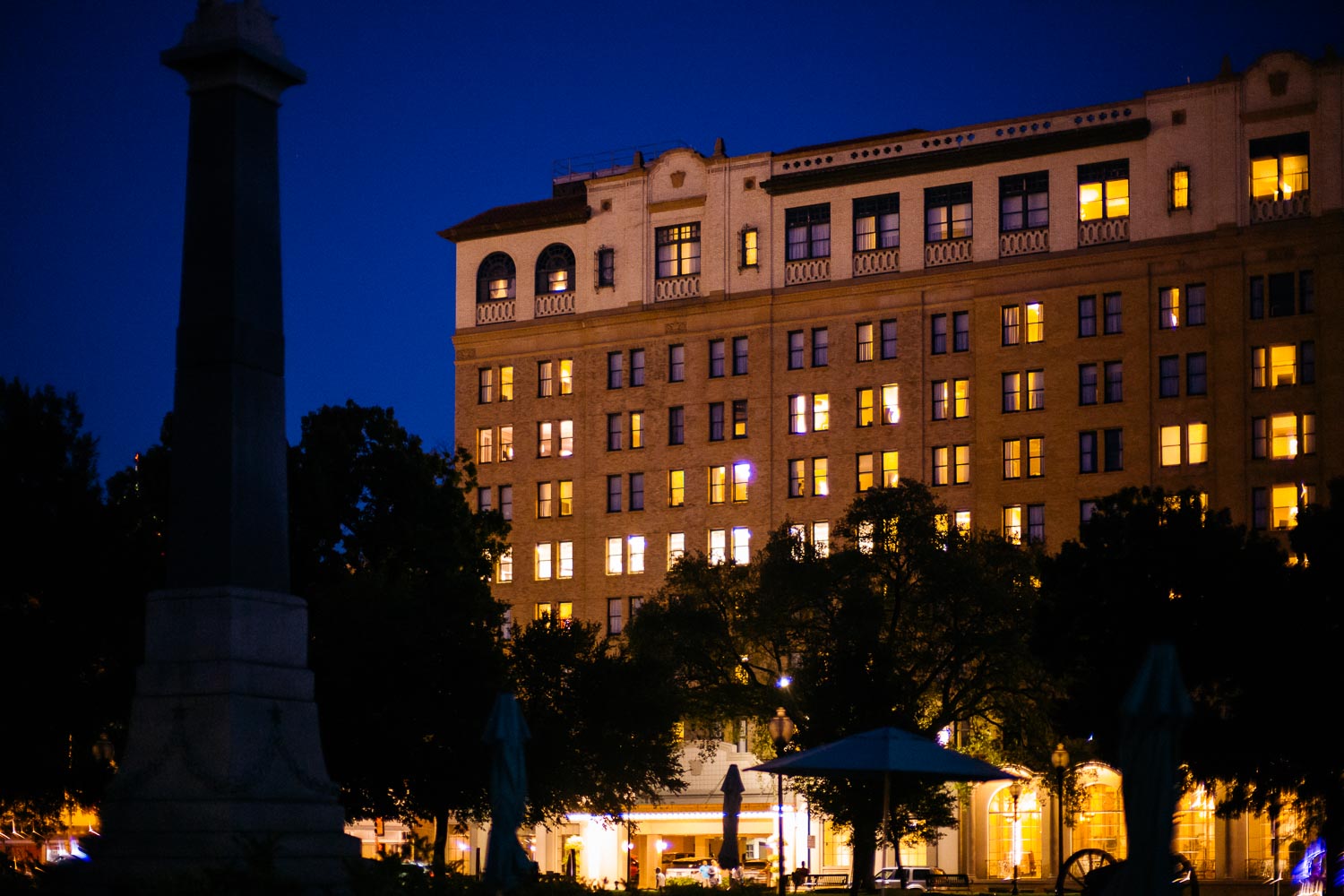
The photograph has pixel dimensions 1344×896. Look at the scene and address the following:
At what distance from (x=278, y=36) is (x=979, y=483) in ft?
227

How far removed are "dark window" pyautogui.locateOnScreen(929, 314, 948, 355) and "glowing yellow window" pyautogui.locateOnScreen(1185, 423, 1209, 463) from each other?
41.8 ft

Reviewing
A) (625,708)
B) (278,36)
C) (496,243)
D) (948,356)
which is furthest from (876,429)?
(278,36)

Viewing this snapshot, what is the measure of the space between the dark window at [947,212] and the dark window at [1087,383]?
9.36 metres

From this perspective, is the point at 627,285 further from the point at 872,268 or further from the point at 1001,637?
the point at 1001,637

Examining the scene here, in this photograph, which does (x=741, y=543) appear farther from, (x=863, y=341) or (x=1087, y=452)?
(x=1087, y=452)

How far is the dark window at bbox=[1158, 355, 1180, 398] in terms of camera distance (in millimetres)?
92438

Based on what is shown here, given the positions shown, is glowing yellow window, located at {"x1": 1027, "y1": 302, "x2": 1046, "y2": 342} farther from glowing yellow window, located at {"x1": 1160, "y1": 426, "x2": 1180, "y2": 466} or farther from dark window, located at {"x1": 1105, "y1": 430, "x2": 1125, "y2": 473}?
glowing yellow window, located at {"x1": 1160, "y1": 426, "x2": 1180, "y2": 466}

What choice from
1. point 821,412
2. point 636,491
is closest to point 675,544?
point 636,491

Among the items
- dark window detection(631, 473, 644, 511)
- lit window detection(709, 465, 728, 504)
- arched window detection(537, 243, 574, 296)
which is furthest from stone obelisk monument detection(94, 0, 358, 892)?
arched window detection(537, 243, 574, 296)

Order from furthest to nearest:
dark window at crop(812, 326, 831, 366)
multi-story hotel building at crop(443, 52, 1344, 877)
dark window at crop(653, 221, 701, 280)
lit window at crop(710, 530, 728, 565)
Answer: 1. dark window at crop(653, 221, 701, 280)
2. lit window at crop(710, 530, 728, 565)
3. dark window at crop(812, 326, 831, 366)
4. multi-story hotel building at crop(443, 52, 1344, 877)

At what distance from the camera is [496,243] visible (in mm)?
110500

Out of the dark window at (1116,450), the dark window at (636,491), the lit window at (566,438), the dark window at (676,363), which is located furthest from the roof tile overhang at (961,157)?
the lit window at (566,438)

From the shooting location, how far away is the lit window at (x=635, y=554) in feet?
339

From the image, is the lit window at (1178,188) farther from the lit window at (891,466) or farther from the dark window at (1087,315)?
the lit window at (891,466)
